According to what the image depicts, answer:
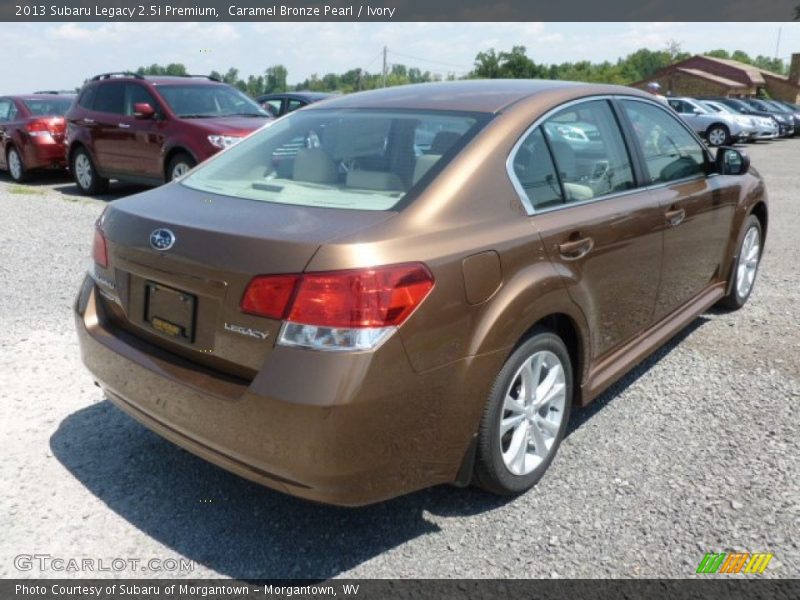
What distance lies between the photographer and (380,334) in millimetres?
2225

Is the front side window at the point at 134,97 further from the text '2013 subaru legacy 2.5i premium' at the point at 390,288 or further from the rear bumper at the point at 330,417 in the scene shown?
the rear bumper at the point at 330,417

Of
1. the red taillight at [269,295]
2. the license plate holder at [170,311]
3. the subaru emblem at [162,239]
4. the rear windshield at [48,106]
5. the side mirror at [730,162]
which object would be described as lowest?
the license plate holder at [170,311]

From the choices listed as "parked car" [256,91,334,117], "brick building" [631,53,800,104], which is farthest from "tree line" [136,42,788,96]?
"parked car" [256,91,334,117]

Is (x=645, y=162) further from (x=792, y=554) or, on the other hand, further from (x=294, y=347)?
(x=294, y=347)

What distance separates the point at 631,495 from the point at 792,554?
61cm

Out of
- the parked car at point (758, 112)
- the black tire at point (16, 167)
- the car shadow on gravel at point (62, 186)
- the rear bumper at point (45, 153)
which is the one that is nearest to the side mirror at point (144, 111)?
the car shadow on gravel at point (62, 186)

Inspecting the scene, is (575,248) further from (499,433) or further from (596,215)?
(499,433)

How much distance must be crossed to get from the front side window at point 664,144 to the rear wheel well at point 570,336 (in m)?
1.16

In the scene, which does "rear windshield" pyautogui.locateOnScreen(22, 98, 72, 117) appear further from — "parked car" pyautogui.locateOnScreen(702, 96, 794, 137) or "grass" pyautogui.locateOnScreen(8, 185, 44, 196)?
"parked car" pyautogui.locateOnScreen(702, 96, 794, 137)

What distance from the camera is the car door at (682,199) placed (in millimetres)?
3783

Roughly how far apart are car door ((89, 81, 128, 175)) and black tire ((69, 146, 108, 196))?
241 mm

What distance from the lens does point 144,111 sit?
376 inches

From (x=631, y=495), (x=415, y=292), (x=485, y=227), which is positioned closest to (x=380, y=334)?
(x=415, y=292)

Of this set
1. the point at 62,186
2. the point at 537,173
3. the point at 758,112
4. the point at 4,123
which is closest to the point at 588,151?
the point at 537,173
